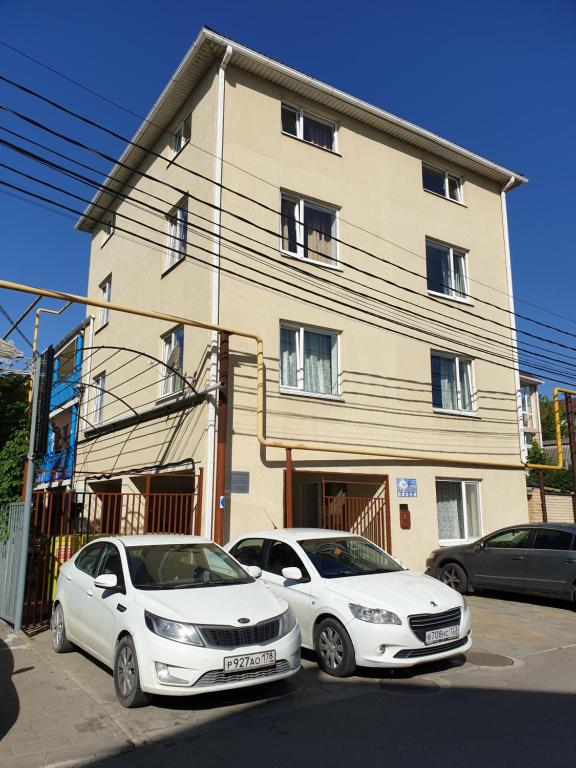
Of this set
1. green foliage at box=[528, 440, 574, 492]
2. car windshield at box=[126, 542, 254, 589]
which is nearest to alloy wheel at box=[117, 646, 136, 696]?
car windshield at box=[126, 542, 254, 589]

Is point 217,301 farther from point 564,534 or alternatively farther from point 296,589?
point 564,534

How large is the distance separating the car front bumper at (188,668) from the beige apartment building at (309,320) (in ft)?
17.7

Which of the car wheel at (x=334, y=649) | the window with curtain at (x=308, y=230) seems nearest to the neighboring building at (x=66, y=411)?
the window with curtain at (x=308, y=230)

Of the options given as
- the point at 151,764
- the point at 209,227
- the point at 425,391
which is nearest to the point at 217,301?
the point at 209,227

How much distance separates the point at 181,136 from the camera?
14.8 meters

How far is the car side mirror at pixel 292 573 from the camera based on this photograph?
722 centimetres

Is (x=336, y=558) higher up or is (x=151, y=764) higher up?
(x=336, y=558)

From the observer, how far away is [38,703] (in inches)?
226

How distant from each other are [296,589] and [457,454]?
28.1ft

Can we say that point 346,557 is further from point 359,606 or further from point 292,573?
point 359,606

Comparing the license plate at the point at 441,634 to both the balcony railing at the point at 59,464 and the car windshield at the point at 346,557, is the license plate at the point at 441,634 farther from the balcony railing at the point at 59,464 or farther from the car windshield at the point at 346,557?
the balcony railing at the point at 59,464

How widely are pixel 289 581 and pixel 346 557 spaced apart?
82 centimetres

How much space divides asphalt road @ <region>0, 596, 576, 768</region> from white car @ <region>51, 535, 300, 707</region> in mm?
298

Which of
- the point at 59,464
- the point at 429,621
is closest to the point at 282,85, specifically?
the point at 429,621
